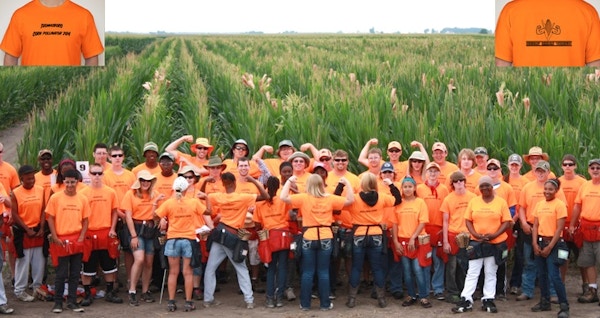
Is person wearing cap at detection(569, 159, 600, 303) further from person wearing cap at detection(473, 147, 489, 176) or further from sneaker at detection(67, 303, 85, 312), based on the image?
sneaker at detection(67, 303, 85, 312)

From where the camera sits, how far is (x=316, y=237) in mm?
11211

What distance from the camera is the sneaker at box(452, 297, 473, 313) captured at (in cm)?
1103

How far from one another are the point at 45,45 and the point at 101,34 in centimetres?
93

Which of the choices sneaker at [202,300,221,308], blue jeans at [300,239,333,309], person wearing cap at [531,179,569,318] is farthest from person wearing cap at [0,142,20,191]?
person wearing cap at [531,179,569,318]

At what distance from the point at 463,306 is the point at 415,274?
0.70m

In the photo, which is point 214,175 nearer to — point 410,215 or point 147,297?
point 147,297

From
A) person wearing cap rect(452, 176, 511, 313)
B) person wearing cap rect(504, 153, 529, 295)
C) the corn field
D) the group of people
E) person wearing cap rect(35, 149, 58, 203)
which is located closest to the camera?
person wearing cap rect(452, 176, 511, 313)

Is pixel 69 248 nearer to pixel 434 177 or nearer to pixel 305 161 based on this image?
pixel 305 161

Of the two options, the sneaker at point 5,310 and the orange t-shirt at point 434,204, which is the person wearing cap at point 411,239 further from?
the sneaker at point 5,310

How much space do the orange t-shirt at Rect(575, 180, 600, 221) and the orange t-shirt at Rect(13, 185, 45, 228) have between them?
5.97 metres

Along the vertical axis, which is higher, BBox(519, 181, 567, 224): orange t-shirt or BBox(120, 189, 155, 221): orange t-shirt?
BBox(519, 181, 567, 224): orange t-shirt

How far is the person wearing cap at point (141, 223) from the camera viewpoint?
1155cm

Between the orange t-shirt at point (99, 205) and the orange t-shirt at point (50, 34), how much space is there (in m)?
3.87

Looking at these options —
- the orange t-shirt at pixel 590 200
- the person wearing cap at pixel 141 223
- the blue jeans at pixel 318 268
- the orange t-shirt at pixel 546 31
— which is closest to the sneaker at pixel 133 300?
the person wearing cap at pixel 141 223
